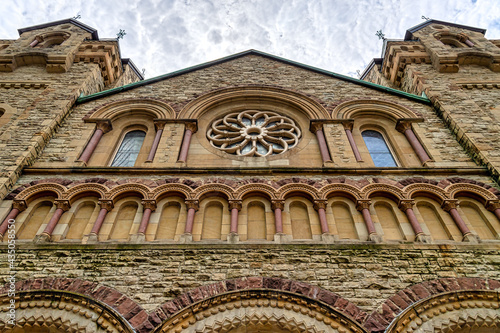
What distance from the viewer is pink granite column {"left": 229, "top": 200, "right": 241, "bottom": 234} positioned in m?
6.41

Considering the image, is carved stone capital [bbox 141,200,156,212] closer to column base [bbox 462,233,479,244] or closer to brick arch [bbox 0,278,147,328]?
brick arch [bbox 0,278,147,328]

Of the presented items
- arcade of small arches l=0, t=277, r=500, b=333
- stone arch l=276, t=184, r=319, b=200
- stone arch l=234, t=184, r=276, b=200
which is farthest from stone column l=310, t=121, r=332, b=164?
arcade of small arches l=0, t=277, r=500, b=333

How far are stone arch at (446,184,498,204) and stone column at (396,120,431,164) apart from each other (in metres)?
1.17

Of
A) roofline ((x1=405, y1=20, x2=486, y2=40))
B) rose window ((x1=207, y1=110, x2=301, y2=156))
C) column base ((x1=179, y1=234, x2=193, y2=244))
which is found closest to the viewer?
column base ((x1=179, y1=234, x2=193, y2=244))

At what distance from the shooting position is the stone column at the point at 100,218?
20.5ft

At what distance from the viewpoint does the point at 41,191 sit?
7.17m

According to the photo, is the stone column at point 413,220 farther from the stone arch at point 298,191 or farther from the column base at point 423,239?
the stone arch at point 298,191

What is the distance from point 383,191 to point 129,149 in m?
6.26

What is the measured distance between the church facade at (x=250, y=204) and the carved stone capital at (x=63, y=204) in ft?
0.06

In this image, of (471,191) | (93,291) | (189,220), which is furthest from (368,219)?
(93,291)

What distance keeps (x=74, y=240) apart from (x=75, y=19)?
1399 centimetres

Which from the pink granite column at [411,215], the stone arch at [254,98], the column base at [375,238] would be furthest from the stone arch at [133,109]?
the pink granite column at [411,215]

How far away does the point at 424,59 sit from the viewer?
43.7ft

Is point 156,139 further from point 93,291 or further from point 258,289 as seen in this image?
point 258,289
